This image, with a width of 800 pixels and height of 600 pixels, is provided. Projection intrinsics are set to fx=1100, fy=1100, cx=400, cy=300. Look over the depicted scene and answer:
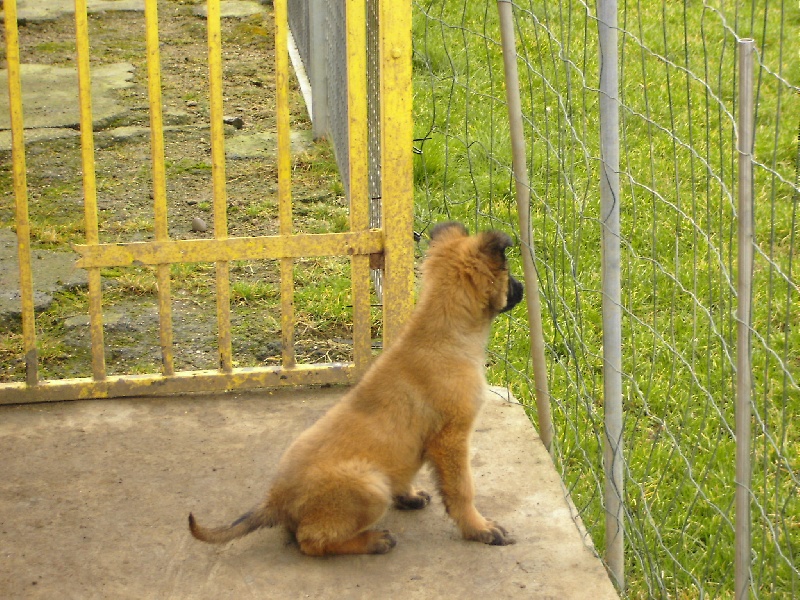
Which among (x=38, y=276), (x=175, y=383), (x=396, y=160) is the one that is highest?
(x=396, y=160)

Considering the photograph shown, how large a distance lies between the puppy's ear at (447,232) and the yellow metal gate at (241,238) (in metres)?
0.78

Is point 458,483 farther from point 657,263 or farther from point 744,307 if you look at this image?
point 744,307

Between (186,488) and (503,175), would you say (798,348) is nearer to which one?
(503,175)

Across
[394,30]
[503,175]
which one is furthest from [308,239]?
[503,175]

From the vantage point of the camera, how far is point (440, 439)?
370 centimetres

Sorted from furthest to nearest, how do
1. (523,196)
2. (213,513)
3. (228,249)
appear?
1. (228,249)
2. (523,196)
3. (213,513)

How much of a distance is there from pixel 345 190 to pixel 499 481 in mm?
4099

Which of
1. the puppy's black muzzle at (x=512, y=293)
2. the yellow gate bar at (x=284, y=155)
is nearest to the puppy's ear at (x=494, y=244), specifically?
the puppy's black muzzle at (x=512, y=293)

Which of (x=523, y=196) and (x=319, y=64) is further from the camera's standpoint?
(x=319, y=64)

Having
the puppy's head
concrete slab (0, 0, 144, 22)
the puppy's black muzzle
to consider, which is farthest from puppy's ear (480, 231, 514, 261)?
concrete slab (0, 0, 144, 22)

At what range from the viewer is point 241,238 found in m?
4.63


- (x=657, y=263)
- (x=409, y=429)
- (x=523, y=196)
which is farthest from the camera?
(x=523, y=196)

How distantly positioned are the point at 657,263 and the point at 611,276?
0.20m

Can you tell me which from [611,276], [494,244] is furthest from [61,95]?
[611,276]
